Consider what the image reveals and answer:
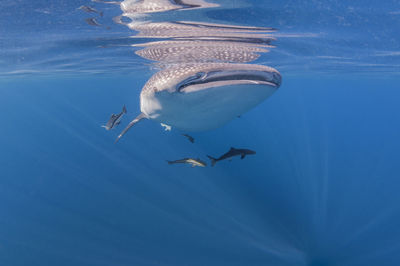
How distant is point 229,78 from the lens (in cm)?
285

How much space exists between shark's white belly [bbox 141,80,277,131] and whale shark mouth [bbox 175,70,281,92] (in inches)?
1.4

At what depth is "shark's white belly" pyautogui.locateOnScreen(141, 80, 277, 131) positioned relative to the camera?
9.38 feet

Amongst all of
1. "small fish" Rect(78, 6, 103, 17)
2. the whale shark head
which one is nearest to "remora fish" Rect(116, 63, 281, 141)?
the whale shark head

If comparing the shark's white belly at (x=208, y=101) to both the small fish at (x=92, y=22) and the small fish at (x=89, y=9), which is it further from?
the small fish at (x=92, y=22)

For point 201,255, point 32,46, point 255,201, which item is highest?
point 32,46

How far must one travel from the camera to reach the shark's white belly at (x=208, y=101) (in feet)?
9.38

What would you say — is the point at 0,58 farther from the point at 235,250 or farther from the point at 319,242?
the point at 319,242

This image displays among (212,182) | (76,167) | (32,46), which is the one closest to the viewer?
(32,46)

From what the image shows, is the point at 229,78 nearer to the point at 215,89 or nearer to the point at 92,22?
the point at 215,89

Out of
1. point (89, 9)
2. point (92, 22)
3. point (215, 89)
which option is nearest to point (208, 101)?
point (215, 89)

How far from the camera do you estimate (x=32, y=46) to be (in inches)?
391

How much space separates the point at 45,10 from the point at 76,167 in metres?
17.0

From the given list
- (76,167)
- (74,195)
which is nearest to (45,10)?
(74,195)

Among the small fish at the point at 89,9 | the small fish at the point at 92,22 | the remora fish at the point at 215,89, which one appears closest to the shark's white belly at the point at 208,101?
the remora fish at the point at 215,89
